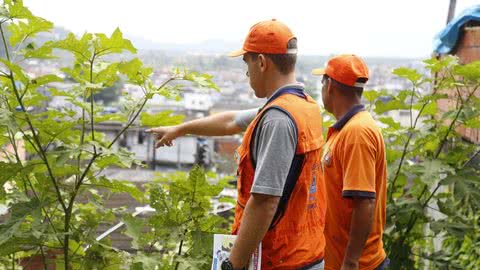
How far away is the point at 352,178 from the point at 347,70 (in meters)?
0.45

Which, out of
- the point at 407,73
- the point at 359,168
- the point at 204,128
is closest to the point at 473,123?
the point at 407,73

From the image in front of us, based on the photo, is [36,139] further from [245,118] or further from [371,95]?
[371,95]

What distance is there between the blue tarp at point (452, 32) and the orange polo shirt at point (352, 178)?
1862 mm

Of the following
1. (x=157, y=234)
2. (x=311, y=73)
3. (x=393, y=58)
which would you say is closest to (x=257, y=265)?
(x=157, y=234)

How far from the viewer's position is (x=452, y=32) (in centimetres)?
409

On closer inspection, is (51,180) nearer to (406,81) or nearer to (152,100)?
(152,100)

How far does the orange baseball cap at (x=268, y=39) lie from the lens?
1.81 meters

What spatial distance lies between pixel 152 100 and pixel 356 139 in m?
0.72

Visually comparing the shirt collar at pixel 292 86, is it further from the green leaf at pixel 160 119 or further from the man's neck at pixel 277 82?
the green leaf at pixel 160 119

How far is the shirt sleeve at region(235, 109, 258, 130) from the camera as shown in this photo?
2260 millimetres

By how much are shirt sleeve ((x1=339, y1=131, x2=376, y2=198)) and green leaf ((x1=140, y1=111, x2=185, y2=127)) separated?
60 cm

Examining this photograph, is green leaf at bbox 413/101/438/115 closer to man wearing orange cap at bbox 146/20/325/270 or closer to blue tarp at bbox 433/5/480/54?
blue tarp at bbox 433/5/480/54

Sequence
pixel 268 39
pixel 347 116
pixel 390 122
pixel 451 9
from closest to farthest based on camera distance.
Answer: pixel 268 39, pixel 347 116, pixel 390 122, pixel 451 9

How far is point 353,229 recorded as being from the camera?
2244mm
